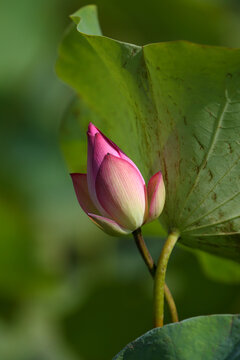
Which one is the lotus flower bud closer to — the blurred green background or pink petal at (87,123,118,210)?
pink petal at (87,123,118,210)

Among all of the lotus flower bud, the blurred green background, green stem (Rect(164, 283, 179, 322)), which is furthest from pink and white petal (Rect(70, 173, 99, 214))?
the blurred green background

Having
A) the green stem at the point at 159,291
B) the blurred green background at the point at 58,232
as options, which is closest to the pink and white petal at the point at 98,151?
the green stem at the point at 159,291

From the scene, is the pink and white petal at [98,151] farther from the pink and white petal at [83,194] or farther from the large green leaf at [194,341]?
the large green leaf at [194,341]

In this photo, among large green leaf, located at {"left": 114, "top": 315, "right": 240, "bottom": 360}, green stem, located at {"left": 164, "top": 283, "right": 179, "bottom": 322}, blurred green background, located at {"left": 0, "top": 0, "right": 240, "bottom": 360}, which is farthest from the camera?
blurred green background, located at {"left": 0, "top": 0, "right": 240, "bottom": 360}

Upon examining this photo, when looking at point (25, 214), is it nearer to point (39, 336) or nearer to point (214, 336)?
point (39, 336)

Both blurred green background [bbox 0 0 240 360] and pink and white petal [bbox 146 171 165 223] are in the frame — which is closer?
pink and white petal [bbox 146 171 165 223]

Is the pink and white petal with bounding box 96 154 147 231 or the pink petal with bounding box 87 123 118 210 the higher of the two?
the pink petal with bounding box 87 123 118 210

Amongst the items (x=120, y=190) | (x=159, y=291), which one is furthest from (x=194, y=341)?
(x=120, y=190)
